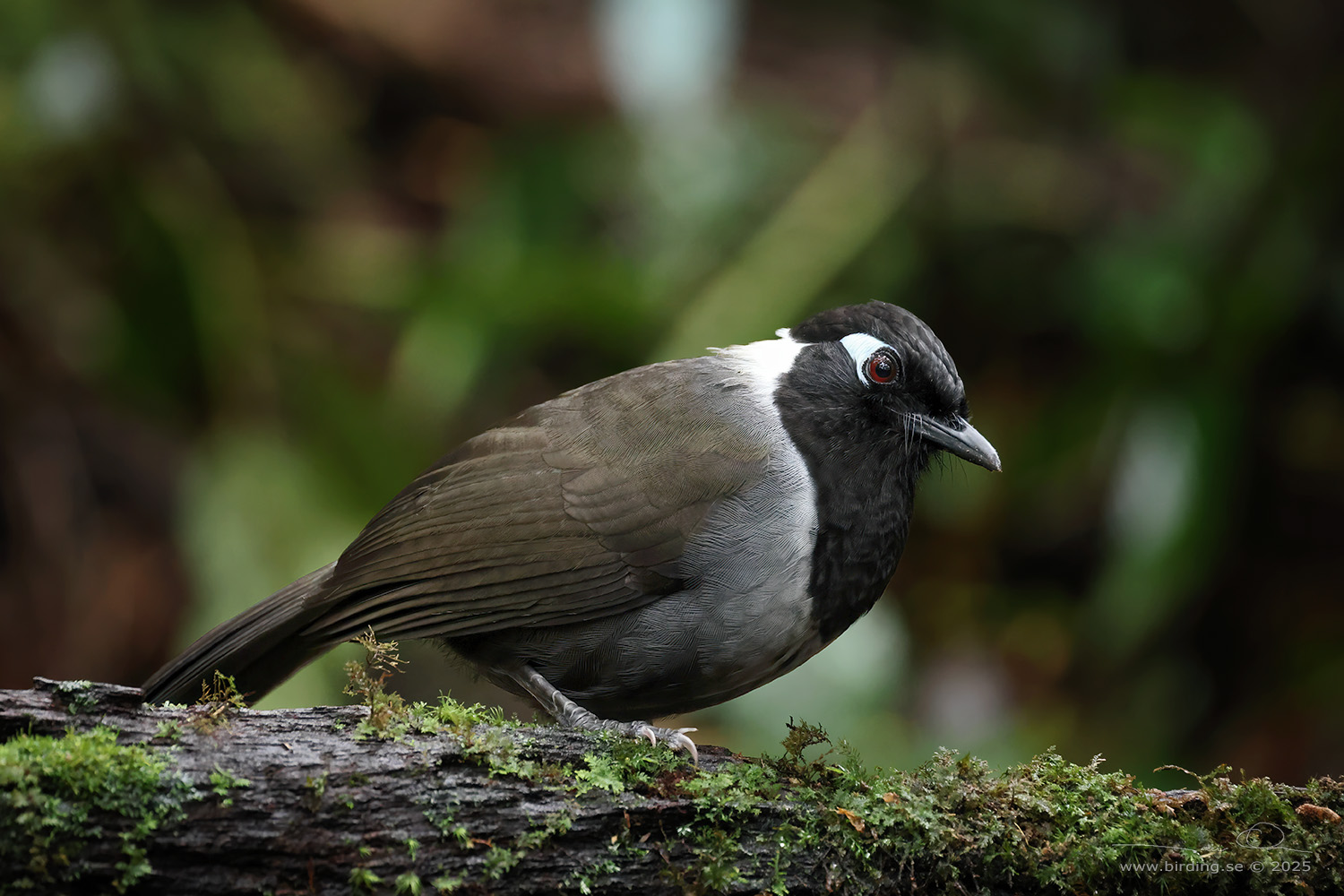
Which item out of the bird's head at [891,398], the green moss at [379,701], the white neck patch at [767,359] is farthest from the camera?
the white neck patch at [767,359]

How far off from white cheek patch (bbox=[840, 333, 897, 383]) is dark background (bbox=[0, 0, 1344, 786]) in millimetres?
1426

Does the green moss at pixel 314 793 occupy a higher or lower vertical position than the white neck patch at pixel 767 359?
lower

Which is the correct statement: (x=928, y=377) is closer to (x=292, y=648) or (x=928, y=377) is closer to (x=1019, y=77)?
(x=292, y=648)

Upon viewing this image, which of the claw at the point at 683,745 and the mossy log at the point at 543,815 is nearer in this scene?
the mossy log at the point at 543,815

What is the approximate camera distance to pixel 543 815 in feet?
7.29

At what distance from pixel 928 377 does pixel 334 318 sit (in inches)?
154

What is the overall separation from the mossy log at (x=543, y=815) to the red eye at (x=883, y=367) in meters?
1.06

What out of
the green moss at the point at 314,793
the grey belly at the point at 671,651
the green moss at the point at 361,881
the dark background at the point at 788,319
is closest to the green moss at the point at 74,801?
the green moss at the point at 314,793

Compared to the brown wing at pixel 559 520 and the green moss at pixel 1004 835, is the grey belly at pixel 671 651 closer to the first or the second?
the brown wing at pixel 559 520

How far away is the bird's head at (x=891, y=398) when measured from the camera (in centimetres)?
319

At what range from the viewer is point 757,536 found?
2.90m

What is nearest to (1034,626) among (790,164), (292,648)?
(790,164)
